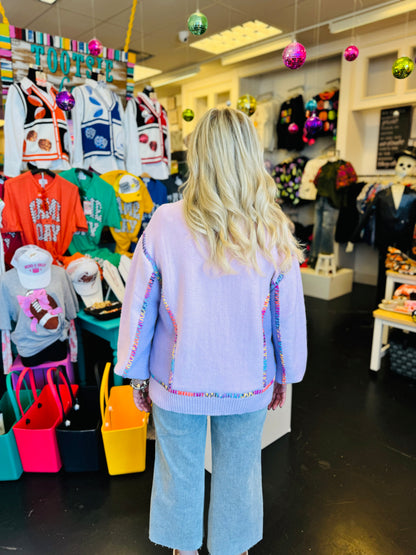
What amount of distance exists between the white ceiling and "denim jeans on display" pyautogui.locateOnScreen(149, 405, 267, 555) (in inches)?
172

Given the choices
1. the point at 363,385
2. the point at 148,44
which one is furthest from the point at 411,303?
the point at 148,44

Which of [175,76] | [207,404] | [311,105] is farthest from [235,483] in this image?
[175,76]

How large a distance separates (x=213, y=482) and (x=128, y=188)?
232 centimetres

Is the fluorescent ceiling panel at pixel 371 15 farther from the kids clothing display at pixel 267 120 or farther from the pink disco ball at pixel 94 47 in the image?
the pink disco ball at pixel 94 47

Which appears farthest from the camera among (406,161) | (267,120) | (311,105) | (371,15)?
(267,120)

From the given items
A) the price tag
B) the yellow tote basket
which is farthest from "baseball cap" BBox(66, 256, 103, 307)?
the yellow tote basket

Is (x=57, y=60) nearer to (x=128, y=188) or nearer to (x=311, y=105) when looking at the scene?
(x=128, y=188)

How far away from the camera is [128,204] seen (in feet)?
10.4

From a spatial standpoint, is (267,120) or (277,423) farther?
(267,120)

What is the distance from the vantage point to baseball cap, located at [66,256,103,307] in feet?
8.18

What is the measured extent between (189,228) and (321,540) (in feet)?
4.49

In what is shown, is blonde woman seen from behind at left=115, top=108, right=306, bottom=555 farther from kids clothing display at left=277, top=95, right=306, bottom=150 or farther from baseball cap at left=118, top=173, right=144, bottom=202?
kids clothing display at left=277, top=95, right=306, bottom=150

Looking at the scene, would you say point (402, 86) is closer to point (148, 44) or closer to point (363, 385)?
point (148, 44)

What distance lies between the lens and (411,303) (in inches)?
114
